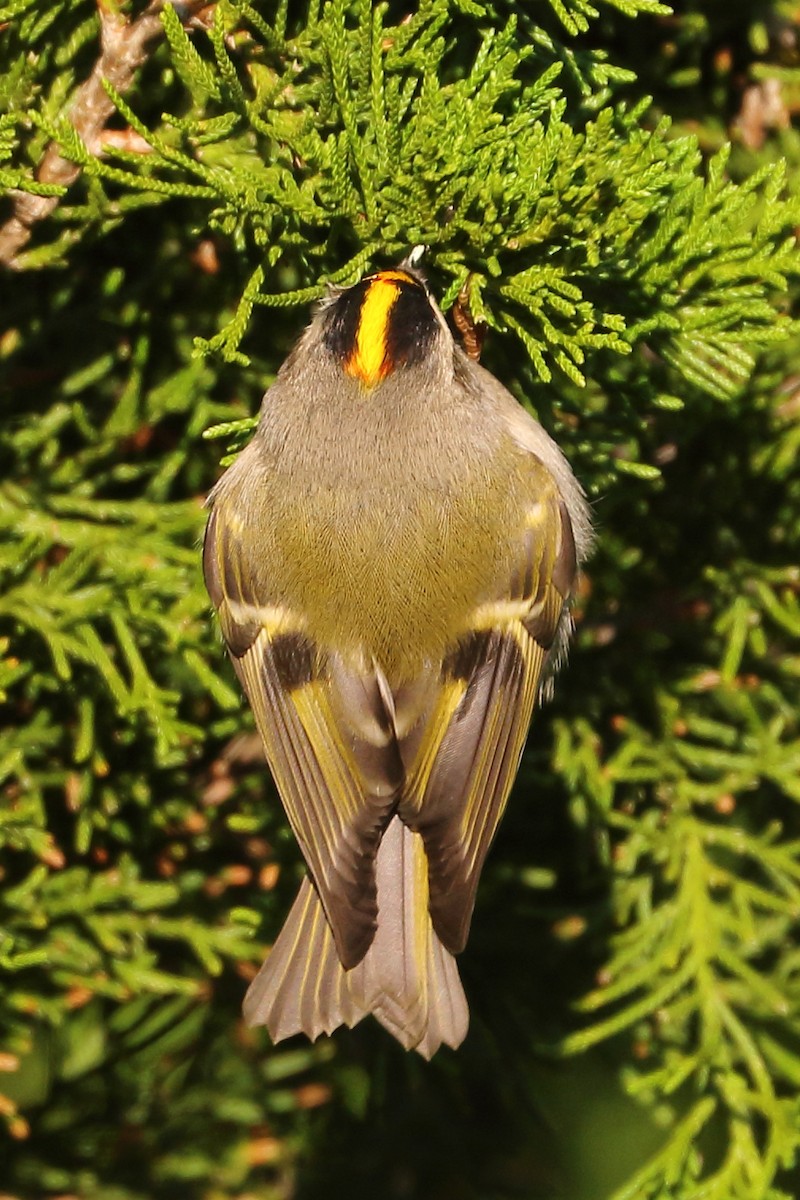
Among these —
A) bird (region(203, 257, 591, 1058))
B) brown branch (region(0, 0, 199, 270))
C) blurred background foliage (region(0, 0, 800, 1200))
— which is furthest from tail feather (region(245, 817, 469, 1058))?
brown branch (region(0, 0, 199, 270))

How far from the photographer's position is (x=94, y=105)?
2004 millimetres

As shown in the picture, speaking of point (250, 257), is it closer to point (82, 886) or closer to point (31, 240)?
point (31, 240)

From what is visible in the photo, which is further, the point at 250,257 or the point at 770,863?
the point at 770,863

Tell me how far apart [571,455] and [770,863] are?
716 millimetres

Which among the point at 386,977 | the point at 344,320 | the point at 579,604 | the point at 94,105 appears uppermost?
the point at 94,105

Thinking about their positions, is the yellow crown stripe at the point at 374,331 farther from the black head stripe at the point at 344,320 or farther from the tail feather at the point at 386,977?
the tail feather at the point at 386,977

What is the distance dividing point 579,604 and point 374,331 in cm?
62

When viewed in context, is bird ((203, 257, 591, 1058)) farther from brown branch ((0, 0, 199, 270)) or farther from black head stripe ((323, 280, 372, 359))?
brown branch ((0, 0, 199, 270))

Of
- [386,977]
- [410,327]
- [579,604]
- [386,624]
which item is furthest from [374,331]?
[386,977]

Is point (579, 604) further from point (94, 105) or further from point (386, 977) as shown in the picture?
point (94, 105)

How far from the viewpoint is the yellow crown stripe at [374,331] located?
2039mm

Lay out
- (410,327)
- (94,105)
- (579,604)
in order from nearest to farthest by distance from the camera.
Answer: (94,105) < (410,327) < (579,604)

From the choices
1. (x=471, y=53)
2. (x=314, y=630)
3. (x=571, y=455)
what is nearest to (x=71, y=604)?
(x=314, y=630)

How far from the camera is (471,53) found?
2.15m
